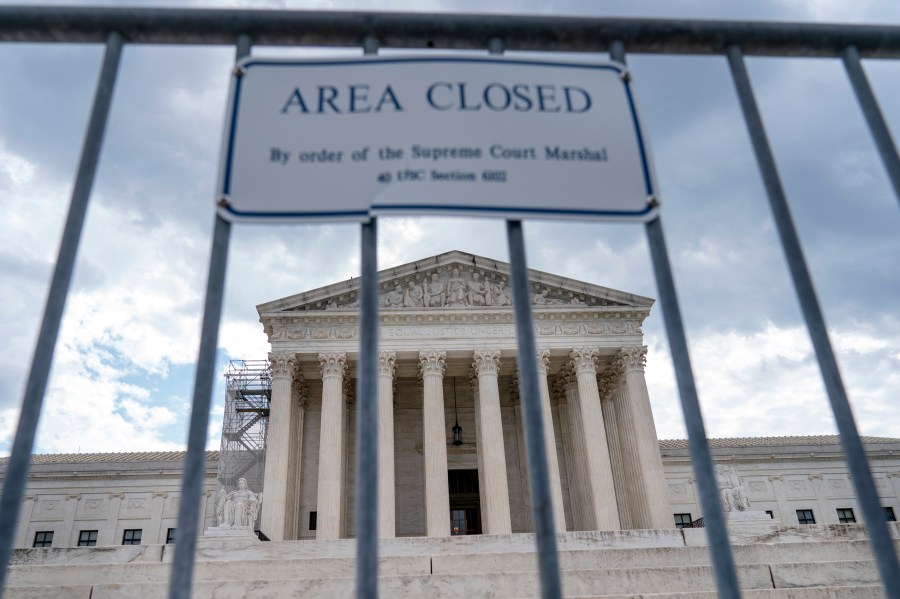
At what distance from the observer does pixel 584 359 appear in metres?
35.8

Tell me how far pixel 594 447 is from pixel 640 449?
250 centimetres

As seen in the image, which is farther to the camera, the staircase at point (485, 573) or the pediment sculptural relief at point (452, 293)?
the pediment sculptural relief at point (452, 293)

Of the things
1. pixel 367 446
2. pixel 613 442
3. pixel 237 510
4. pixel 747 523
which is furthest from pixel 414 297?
pixel 367 446

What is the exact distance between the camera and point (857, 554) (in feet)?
52.3

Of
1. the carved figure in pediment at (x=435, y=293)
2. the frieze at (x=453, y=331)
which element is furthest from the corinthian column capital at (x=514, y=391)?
the carved figure in pediment at (x=435, y=293)

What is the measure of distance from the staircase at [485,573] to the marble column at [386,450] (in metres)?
10.1

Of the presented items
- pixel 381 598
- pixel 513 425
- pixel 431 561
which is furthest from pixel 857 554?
pixel 513 425

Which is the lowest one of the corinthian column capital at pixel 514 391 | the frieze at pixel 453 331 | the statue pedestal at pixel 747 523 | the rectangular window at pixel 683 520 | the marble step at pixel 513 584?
the marble step at pixel 513 584

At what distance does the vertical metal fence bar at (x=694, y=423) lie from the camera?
9.87ft

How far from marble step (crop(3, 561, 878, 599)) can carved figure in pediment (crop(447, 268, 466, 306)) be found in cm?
2355

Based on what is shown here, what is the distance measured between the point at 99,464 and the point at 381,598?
137 feet

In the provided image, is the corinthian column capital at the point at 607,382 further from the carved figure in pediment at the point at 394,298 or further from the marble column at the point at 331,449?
the marble column at the point at 331,449

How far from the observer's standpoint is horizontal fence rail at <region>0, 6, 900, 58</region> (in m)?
3.77

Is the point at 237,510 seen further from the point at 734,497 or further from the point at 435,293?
the point at 734,497
